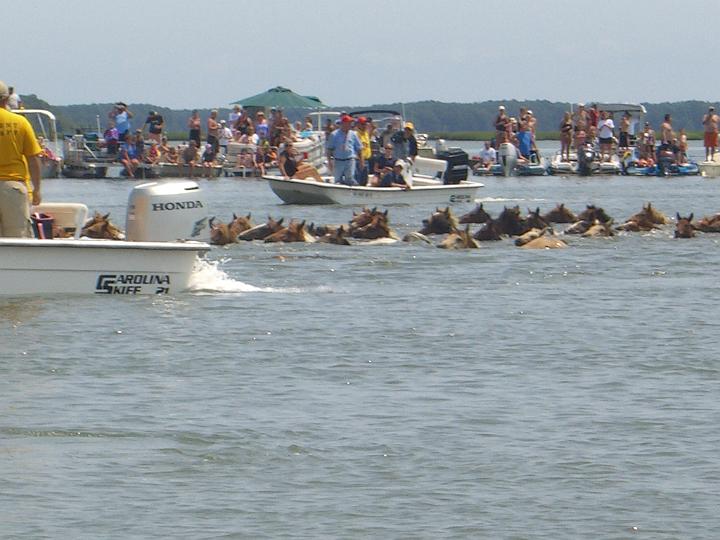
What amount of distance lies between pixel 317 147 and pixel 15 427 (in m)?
32.7

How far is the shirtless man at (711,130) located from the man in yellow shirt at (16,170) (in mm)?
36729

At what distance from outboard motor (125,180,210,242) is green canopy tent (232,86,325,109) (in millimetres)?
36031

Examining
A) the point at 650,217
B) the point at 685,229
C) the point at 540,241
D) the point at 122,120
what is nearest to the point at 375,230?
the point at 540,241

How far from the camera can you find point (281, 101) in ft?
174

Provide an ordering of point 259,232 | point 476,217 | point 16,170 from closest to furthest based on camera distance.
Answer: point 16,170 → point 259,232 → point 476,217

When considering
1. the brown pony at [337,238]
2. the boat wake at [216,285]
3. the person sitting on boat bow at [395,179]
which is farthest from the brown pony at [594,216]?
the boat wake at [216,285]

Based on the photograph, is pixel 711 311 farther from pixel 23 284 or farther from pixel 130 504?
pixel 130 504

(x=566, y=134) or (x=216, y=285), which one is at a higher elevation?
(x=216, y=285)

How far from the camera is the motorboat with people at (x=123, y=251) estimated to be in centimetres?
1544

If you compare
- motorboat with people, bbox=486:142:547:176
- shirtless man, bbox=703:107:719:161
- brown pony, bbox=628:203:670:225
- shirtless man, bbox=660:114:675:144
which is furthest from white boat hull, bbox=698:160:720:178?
brown pony, bbox=628:203:670:225

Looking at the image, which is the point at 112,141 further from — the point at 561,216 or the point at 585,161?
the point at 561,216

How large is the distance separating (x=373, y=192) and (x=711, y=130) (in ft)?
70.2

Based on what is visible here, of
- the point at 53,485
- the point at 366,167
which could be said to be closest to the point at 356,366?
the point at 53,485

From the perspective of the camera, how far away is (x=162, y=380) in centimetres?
1253
